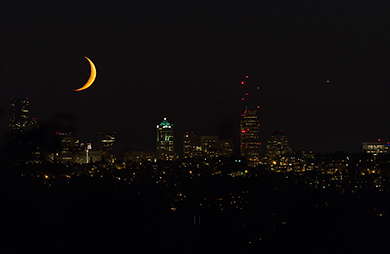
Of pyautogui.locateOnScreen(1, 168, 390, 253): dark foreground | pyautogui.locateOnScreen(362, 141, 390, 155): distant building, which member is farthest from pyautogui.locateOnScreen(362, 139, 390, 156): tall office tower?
pyautogui.locateOnScreen(1, 168, 390, 253): dark foreground

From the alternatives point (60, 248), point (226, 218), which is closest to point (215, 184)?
point (226, 218)

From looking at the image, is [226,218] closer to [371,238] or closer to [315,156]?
[371,238]

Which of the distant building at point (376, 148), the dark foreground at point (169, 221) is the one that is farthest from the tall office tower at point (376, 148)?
the dark foreground at point (169, 221)

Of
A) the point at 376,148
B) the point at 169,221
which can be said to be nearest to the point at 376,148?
the point at 376,148

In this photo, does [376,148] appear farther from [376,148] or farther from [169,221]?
[169,221]

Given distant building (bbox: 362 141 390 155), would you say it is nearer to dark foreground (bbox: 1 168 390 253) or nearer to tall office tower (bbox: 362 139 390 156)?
tall office tower (bbox: 362 139 390 156)

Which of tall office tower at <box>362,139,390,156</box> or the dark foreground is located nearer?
the dark foreground

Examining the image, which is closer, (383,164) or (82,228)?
(82,228)

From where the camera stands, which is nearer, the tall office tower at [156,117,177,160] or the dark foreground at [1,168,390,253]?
the dark foreground at [1,168,390,253]

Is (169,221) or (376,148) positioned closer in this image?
(169,221)

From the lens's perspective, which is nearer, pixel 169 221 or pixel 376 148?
pixel 169 221

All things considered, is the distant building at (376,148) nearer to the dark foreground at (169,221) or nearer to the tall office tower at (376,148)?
the tall office tower at (376,148)
